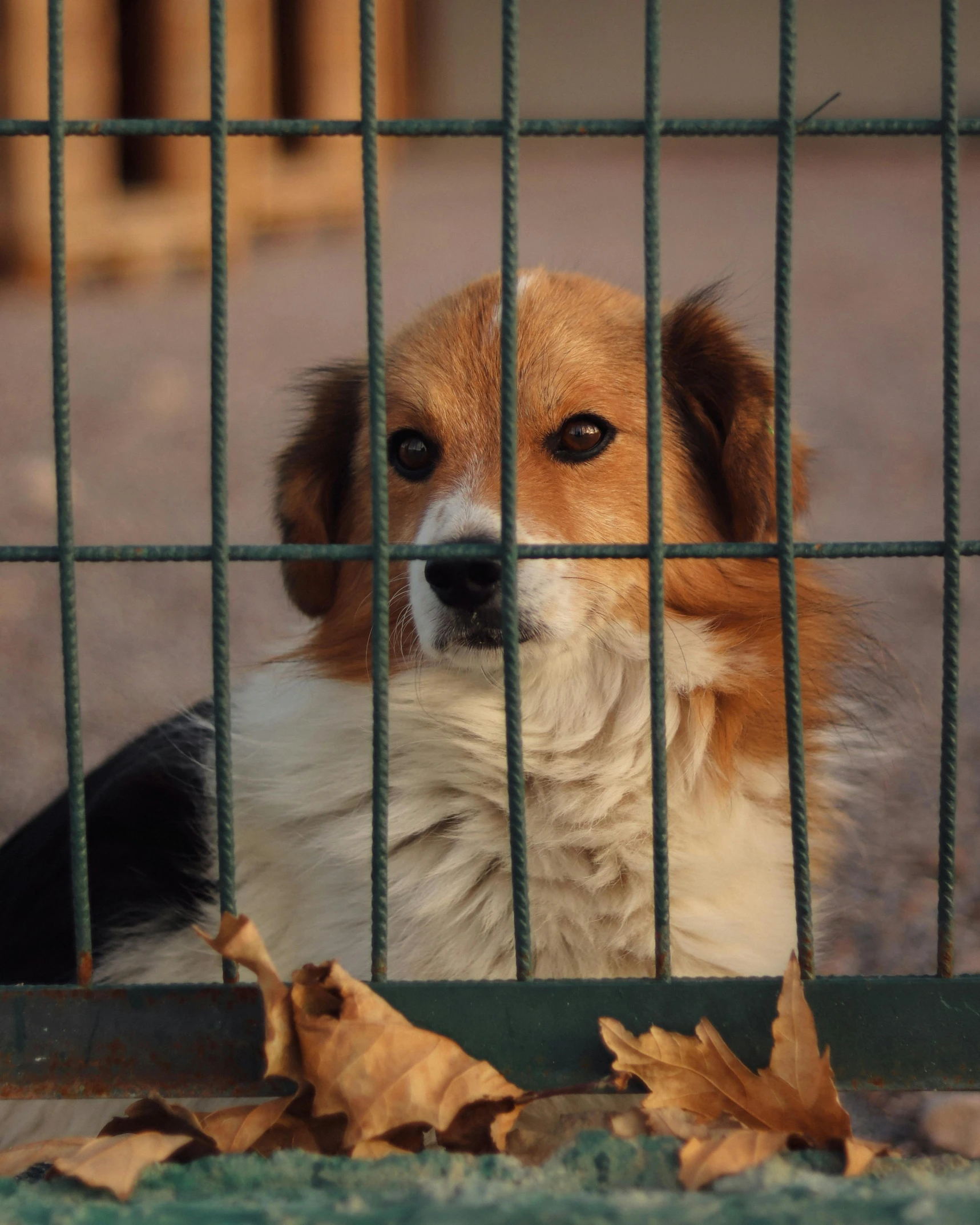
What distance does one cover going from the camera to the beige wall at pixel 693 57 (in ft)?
37.8

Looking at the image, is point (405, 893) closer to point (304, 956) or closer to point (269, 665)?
point (304, 956)

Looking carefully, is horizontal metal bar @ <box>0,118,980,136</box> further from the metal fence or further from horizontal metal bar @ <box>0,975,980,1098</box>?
horizontal metal bar @ <box>0,975,980,1098</box>

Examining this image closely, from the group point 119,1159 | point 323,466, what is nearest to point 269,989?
point 119,1159

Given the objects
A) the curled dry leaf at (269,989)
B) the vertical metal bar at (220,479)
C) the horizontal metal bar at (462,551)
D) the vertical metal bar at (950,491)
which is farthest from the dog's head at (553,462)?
the curled dry leaf at (269,989)

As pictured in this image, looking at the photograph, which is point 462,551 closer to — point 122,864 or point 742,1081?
point 742,1081

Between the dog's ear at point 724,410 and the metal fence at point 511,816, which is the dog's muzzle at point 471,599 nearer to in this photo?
the metal fence at point 511,816

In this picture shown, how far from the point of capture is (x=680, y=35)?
11641 millimetres

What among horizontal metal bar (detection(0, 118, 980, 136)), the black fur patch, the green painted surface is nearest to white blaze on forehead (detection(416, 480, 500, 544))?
horizontal metal bar (detection(0, 118, 980, 136))

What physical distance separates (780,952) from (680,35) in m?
11.0

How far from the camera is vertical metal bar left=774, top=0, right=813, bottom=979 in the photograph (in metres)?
1.82

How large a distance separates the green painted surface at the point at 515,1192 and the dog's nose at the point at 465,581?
0.87 meters

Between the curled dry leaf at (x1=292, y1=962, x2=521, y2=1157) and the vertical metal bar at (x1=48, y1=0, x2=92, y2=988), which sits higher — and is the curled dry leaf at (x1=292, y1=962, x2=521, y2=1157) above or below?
below

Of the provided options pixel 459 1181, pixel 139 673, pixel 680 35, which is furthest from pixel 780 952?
pixel 680 35

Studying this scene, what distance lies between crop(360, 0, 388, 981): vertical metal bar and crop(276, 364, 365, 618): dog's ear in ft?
3.27
